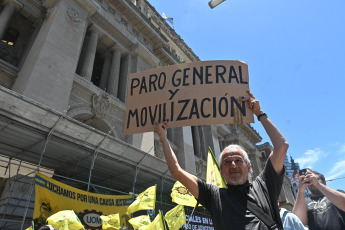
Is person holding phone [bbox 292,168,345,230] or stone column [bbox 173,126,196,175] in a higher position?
stone column [bbox 173,126,196,175]

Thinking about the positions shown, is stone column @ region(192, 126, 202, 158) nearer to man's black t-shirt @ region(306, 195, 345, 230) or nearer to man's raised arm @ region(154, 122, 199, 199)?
man's black t-shirt @ region(306, 195, 345, 230)

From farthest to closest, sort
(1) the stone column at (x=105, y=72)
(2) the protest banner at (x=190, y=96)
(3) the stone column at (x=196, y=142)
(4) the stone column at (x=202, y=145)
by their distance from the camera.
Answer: (4) the stone column at (x=202, y=145) → (3) the stone column at (x=196, y=142) → (1) the stone column at (x=105, y=72) → (2) the protest banner at (x=190, y=96)

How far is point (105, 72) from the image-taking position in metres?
17.9

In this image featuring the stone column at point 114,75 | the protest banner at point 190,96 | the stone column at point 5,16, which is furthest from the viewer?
the stone column at point 114,75

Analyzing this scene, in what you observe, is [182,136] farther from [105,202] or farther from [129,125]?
[129,125]

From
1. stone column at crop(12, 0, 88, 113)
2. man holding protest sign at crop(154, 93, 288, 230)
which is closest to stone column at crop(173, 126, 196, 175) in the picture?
stone column at crop(12, 0, 88, 113)

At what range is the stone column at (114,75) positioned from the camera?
52.9ft

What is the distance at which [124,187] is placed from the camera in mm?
12398

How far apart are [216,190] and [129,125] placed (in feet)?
5.02

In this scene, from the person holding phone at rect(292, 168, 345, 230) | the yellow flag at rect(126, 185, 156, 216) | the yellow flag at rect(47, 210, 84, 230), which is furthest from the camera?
the yellow flag at rect(126, 185, 156, 216)

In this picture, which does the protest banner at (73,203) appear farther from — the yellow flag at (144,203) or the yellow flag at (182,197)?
the yellow flag at (182,197)

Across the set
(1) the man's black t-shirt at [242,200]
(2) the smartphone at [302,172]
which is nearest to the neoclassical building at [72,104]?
(1) the man's black t-shirt at [242,200]

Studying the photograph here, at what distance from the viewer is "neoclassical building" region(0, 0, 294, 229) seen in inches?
322

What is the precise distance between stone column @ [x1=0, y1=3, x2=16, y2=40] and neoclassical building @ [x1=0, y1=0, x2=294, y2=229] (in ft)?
0.20
